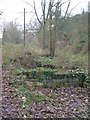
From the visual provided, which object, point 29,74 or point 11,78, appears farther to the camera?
point 29,74

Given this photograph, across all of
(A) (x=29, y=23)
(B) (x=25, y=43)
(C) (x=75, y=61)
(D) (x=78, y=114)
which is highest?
(A) (x=29, y=23)

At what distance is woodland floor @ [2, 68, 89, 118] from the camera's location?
3773mm

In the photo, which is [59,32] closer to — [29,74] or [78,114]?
[29,74]

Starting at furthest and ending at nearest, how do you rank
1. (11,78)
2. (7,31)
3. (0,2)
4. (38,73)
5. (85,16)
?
(85,16), (7,31), (0,2), (38,73), (11,78)

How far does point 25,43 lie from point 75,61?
9.98 feet

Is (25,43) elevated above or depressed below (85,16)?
below

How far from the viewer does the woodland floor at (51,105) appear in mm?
3773

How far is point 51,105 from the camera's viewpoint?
4426 mm

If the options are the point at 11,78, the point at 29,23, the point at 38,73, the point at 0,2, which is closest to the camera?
the point at 11,78

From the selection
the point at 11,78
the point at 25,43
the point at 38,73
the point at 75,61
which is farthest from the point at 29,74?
the point at 25,43

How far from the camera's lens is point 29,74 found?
7.33 m

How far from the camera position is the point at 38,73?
23.4ft

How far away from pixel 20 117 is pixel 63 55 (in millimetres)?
6623

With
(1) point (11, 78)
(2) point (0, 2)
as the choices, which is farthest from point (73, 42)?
(1) point (11, 78)
